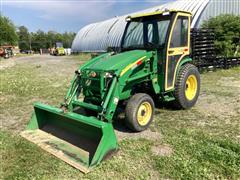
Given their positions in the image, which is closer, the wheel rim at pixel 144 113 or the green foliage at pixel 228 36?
the wheel rim at pixel 144 113

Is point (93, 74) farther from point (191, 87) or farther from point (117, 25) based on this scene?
point (117, 25)

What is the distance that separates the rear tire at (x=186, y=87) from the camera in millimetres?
5867

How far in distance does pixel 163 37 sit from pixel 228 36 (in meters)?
11.4

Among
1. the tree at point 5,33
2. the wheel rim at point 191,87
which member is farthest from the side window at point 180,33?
the tree at point 5,33

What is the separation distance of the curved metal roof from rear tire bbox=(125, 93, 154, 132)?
1550cm

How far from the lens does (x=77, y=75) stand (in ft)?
17.1

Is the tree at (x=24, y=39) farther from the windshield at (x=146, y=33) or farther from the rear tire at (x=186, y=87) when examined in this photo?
the rear tire at (x=186, y=87)

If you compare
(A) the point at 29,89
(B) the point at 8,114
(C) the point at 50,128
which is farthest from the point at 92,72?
(A) the point at 29,89

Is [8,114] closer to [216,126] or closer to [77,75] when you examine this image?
[77,75]

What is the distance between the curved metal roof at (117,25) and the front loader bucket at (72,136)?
16320mm

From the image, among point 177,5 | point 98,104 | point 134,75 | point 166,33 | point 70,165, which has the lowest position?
point 70,165

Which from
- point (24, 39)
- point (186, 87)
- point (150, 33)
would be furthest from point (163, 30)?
point (24, 39)

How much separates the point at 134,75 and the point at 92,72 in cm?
81

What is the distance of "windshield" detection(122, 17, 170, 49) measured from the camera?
18.0ft
